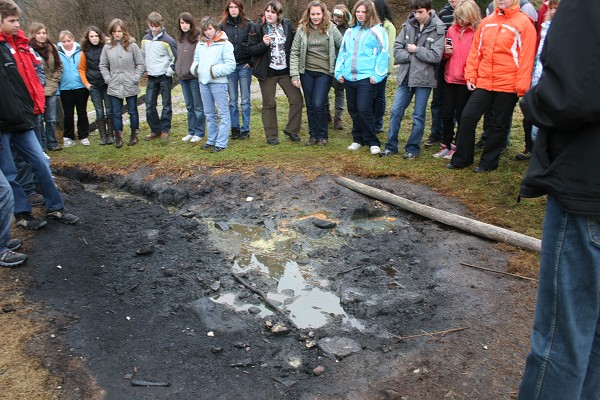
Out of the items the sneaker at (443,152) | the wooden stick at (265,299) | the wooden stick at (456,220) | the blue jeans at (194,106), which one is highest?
the blue jeans at (194,106)

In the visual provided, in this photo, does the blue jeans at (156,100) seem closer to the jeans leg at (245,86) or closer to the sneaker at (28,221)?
the jeans leg at (245,86)

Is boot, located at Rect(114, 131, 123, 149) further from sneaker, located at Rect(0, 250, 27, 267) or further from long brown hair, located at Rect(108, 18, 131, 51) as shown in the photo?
sneaker, located at Rect(0, 250, 27, 267)

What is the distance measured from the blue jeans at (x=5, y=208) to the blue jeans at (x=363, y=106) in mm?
5306

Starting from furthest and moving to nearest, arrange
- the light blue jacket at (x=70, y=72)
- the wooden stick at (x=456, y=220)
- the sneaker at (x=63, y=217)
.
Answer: the light blue jacket at (x=70, y=72) → the sneaker at (x=63, y=217) → the wooden stick at (x=456, y=220)

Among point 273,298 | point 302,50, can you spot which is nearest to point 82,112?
point 302,50

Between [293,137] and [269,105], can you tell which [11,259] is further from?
[293,137]

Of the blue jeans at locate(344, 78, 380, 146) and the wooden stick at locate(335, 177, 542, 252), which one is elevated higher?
the blue jeans at locate(344, 78, 380, 146)

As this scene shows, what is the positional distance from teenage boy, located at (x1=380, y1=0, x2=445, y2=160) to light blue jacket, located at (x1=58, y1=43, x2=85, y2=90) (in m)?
6.08

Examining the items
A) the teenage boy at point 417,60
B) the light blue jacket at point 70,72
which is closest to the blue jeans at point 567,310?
the teenage boy at point 417,60

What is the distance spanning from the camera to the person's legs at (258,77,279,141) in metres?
9.25

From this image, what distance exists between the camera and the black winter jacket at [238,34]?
9.18 m

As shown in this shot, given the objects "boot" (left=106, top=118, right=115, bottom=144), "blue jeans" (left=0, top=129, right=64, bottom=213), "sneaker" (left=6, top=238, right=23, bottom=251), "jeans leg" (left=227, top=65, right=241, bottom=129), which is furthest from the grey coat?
"sneaker" (left=6, top=238, right=23, bottom=251)

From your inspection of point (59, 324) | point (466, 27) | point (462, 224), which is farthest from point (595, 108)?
point (466, 27)

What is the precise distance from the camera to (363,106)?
849 cm
